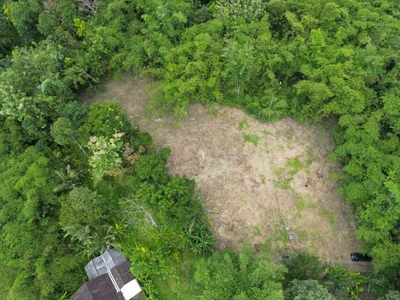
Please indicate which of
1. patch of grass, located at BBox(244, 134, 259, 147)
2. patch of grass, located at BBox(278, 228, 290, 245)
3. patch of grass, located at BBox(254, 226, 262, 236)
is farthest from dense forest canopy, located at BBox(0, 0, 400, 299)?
patch of grass, located at BBox(278, 228, 290, 245)

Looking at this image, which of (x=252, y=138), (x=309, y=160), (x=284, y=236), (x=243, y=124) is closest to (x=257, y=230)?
(x=284, y=236)

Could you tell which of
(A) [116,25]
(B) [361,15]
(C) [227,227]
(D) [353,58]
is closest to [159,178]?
(C) [227,227]

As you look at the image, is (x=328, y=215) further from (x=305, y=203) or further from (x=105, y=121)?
(x=105, y=121)

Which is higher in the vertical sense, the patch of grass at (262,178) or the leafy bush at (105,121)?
the leafy bush at (105,121)

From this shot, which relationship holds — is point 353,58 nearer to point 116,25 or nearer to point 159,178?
point 159,178

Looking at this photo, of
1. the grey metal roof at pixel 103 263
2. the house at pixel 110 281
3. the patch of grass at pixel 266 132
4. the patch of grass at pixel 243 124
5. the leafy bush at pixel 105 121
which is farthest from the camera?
the patch of grass at pixel 243 124

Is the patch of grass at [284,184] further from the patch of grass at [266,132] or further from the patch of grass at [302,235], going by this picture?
the patch of grass at [266,132]

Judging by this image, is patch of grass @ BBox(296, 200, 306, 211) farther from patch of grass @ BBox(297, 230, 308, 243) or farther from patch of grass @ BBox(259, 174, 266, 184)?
patch of grass @ BBox(259, 174, 266, 184)

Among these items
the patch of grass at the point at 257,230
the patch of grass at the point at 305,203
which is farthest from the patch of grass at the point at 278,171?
the patch of grass at the point at 257,230
